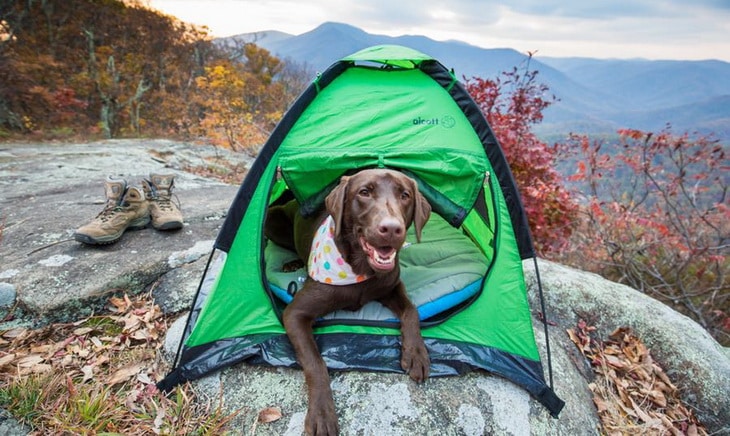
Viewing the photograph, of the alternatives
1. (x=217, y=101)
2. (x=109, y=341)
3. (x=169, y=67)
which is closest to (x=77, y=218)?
(x=109, y=341)

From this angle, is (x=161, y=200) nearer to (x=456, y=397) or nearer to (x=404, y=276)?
(x=404, y=276)

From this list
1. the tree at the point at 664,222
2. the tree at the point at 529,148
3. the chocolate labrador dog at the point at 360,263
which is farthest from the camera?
the tree at the point at 529,148

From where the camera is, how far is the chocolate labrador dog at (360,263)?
85.3 inches

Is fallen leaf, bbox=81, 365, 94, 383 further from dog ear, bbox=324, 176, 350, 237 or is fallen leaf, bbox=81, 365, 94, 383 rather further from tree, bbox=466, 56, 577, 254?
tree, bbox=466, 56, 577, 254

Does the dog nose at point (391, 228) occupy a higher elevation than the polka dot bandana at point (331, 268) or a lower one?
higher

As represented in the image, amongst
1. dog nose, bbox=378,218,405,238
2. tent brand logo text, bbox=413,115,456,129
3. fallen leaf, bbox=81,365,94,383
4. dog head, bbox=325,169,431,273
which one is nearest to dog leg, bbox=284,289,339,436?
dog head, bbox=325,169,431,273

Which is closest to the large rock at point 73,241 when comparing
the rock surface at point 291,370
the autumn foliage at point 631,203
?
the rock surface at point 291,370

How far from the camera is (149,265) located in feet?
10.7

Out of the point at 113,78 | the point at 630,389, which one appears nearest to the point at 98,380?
the point at 630,389

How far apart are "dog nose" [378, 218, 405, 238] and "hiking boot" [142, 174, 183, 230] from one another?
2549 mm

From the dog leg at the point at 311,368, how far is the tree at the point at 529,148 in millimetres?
3709

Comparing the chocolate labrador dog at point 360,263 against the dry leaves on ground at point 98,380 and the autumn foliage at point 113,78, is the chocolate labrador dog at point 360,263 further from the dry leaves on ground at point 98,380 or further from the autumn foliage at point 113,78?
the autumn foliage at point 113,78

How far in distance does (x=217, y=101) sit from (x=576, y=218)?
1129 centimetres

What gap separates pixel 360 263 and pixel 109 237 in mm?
2403
